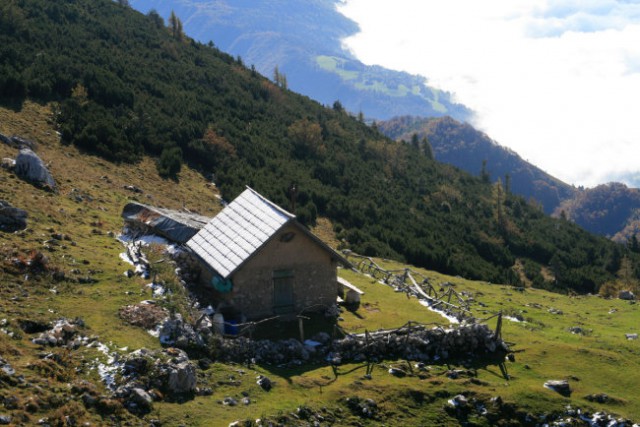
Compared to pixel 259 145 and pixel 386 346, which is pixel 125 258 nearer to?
pixel 386 346

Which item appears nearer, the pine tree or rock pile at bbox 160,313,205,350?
rock pile at bbox 160,313,205,350

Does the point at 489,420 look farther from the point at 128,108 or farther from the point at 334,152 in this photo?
the point at 334,152

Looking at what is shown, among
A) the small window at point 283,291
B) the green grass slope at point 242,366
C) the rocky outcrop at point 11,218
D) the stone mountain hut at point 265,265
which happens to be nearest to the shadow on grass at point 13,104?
the green grass slope at point 242,366

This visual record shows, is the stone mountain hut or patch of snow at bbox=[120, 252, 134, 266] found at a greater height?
the stone mountain hut

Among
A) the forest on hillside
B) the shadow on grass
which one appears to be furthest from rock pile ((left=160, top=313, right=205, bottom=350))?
the shadow on grass

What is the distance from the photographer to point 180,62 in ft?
310

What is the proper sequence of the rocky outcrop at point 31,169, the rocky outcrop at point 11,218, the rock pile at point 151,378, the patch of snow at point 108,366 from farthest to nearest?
the rocky outcrop at point 31,169 → the rocky outcrop at point 11,218 → the patch of snow at point 108,366 → the rock pile at point 151,378

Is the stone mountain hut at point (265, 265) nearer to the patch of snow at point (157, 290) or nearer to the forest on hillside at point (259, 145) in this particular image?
the patch of snow at point (157, 290)

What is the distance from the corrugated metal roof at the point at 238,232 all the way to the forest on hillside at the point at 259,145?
26.3 metres

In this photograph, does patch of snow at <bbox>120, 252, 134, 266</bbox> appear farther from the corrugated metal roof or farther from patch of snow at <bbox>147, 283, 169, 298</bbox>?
patch of snow at <bbox>147, 283, 169, 298</bbox>

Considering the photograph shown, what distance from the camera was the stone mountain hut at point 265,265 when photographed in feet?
87.5

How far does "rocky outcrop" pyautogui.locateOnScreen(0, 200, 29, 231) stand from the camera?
27.4 meters

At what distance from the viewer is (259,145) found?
76188mm

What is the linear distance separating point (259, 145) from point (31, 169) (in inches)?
1650
